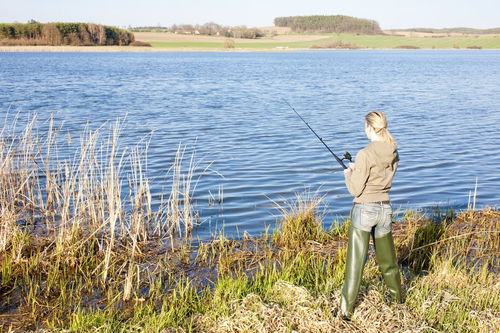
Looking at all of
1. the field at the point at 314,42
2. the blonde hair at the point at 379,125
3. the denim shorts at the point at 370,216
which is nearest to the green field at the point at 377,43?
the field at the point at 314,42

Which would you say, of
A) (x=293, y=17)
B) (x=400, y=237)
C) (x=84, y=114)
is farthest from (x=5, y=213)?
(x=293, y=17)

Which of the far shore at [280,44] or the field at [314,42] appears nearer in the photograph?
the far shore at [280,44]

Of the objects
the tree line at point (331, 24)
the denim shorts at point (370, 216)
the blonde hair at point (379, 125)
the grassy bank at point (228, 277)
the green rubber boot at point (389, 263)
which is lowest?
the grassy bank at point (228, 277)

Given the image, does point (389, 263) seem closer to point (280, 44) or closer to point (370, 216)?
point (370, 216)

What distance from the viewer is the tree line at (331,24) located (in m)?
159

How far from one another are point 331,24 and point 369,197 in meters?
169

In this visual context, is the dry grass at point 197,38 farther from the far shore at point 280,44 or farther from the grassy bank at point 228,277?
the grassy bank at point 228,277

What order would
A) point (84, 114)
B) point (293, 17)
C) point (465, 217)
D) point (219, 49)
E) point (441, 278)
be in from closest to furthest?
1. point (441, 278)
2. point (465, 217)
3. point (84, 114)
4. point (219, 49)
5. point (293, 17)

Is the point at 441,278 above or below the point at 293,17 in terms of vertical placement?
below

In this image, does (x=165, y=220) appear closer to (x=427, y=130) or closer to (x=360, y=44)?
(x=427, y=130)

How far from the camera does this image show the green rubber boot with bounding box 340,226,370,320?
16.0ft

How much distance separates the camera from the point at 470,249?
284 inches

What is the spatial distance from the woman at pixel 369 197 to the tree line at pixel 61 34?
91.2 m

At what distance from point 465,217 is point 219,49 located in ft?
304
